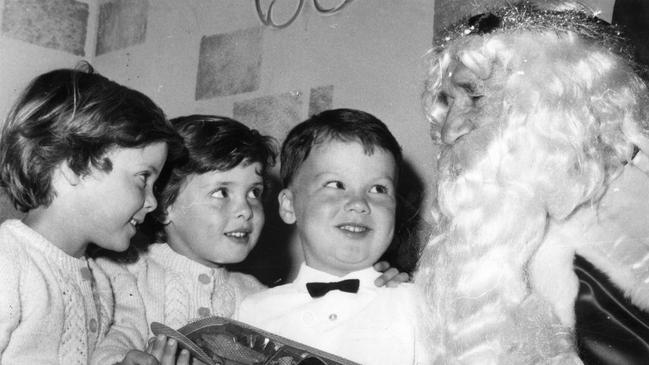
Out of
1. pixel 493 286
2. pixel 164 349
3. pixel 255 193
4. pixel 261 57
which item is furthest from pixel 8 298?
pixel 261 57

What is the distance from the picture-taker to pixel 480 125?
1452 millimetres

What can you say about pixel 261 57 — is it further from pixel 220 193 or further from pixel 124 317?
pixel 124 317

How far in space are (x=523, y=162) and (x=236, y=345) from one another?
25.4 inches

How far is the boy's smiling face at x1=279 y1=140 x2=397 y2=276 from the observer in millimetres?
1817

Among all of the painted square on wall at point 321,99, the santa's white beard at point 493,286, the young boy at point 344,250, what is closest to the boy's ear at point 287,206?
the young boy at point 344,250

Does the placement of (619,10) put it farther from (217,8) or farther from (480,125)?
(217,8)

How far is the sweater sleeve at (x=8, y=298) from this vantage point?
4.92 ft

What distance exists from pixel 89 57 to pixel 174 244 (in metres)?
1.43

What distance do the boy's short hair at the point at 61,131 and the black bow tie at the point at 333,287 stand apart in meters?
0.54

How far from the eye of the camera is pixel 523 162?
1.39 m

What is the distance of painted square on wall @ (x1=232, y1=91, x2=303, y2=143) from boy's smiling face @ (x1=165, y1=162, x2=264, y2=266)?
50 cm

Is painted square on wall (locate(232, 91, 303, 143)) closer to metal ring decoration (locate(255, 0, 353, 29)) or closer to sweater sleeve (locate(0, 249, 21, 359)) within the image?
metal ring decoration (locate(255, 0, 353, 29))

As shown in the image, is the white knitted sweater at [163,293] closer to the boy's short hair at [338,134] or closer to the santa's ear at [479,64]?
the boy's short hair at [338,134]

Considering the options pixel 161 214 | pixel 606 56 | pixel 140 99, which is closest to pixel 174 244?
pixel 161 214
